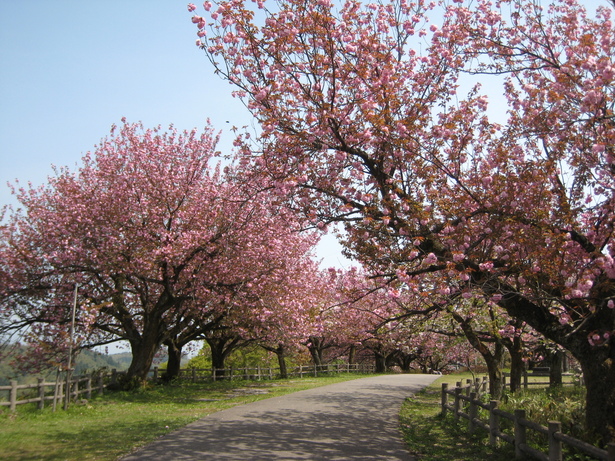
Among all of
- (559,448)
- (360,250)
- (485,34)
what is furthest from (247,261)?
(559,448)

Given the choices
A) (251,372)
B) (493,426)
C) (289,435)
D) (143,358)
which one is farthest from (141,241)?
(251,372)

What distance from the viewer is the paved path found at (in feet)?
30.1

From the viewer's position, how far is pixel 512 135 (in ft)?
36.0

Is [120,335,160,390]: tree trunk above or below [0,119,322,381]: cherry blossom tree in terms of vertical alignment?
below

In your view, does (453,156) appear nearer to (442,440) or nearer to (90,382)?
(442,440)

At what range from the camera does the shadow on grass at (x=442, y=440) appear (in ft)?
31.9

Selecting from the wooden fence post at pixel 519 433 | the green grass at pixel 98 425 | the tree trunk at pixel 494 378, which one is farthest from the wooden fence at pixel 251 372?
the wooden fence post at pixel 519 433

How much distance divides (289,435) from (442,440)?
345 centimetres

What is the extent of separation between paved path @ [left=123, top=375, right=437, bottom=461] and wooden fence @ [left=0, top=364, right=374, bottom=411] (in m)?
4.73

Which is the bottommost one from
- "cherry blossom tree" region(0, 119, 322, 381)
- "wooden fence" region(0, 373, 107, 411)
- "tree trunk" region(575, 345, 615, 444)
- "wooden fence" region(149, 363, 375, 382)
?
"wooden fence" region(149, 363, 375, 382)

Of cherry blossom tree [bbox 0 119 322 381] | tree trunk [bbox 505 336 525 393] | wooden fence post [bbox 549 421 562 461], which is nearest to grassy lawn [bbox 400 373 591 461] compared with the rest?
tree trunk [bbox 505 336 525 393]

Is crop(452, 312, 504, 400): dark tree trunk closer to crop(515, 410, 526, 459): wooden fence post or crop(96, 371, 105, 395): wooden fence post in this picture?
crop(515, 410, 526, 459): wooden fence post

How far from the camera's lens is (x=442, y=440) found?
11656 millimetres

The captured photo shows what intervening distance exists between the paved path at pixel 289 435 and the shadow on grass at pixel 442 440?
0.34 m
